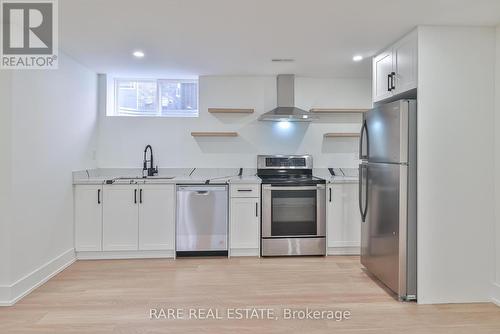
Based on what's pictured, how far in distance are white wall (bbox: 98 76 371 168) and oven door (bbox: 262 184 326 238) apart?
736mm

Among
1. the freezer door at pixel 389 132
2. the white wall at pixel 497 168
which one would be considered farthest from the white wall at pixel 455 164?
the freezer door at pixel 389 132

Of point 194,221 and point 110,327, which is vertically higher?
point 194,221

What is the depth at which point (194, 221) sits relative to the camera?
12.8 ft

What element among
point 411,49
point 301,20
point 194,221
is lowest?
point 194,221

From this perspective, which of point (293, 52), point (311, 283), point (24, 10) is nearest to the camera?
point (24, 10)

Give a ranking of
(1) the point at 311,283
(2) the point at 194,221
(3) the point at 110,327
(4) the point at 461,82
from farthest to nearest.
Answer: (2) the point at 194,221, (1) the point at 311,283, (4) the point at 461,82, (3) the point at 110,327

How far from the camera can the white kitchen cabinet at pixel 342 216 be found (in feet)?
13.1

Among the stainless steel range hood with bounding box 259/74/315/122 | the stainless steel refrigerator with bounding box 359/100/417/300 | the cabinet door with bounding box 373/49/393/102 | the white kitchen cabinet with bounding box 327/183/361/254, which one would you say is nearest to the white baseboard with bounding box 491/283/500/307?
the stainless steel refrigerator with bounding box 359/100/417/300

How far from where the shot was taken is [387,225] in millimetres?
2867

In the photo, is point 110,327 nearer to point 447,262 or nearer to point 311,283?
point 311,283

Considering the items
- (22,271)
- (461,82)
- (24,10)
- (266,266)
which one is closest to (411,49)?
(461,82)

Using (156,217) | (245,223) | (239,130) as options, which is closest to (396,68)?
(239,130)

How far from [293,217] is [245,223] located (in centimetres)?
59

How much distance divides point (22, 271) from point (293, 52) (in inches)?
129
